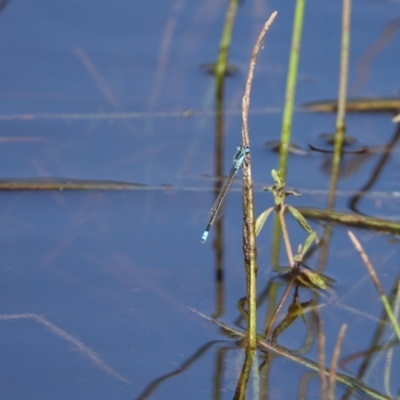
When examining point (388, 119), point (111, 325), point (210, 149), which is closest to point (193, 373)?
point (111, 325)

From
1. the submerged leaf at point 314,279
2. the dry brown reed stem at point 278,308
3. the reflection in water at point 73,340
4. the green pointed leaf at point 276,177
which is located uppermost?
the green pointed leaf at point 276,177

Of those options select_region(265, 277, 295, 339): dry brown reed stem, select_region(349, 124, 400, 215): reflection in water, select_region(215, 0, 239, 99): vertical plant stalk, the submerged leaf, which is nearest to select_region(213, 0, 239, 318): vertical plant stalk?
select_region(215, 0, 239, 99): vertical plant stalk

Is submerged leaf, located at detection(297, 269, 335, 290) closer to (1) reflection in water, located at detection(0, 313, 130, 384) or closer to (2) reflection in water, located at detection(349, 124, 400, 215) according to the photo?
(2) reflection in water, located at detection(349, 124, 400, 215)

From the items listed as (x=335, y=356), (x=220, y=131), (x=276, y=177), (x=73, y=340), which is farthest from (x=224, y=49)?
(x=335, y=356)

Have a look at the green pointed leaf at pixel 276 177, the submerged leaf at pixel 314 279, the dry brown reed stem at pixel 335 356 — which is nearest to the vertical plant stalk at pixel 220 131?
the submerged leaf at pixel 314 279

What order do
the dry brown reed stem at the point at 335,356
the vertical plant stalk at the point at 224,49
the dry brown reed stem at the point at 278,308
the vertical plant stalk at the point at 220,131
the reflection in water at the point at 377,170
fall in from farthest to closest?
the vertical plant stalk at the point at 224,49 → the reflection in water at the point at 377,170 → the vertical plant stalk at the point at 220,131 → the dry brown reed stem at the point at 278,308 → the dry brown reed stem at the point at 335,356

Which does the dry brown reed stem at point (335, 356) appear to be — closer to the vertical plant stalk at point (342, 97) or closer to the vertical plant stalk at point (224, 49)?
the vertical plant stalk at point (342, 97)

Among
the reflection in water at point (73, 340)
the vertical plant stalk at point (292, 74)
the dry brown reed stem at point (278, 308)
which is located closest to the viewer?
the reflection in water at point (73, 340)

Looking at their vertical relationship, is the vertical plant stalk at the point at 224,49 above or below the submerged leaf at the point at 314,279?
above
